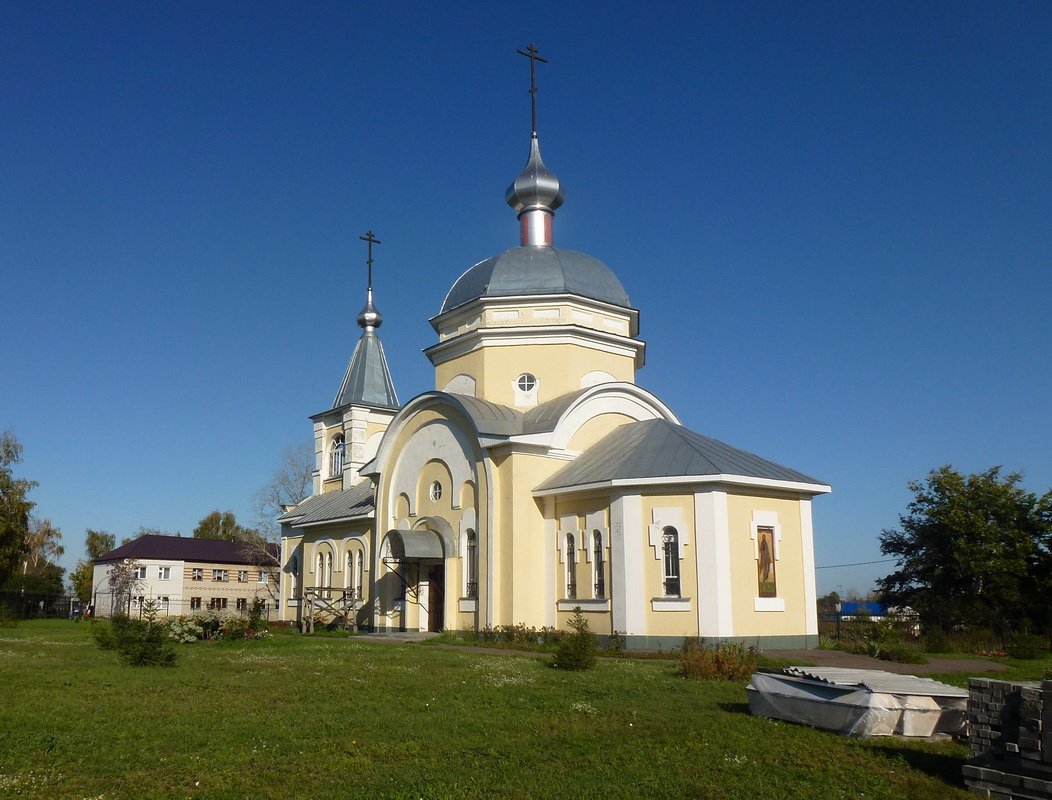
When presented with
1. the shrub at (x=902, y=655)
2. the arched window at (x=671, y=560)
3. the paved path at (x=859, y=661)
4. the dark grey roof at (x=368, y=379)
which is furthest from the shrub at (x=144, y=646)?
the dark grey roof at (x=368, y=379)

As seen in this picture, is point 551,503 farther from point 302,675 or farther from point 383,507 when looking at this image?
point 302,675

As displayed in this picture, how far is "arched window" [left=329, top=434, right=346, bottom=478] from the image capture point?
120ft

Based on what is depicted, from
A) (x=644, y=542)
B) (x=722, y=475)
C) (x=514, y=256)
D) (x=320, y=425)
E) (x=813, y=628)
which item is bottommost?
(x=813, y=628)

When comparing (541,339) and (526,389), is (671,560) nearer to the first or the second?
(526,389)

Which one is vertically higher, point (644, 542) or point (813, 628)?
point (644, 542)

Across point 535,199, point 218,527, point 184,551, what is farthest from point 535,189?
point 218,527

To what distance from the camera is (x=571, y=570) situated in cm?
2142

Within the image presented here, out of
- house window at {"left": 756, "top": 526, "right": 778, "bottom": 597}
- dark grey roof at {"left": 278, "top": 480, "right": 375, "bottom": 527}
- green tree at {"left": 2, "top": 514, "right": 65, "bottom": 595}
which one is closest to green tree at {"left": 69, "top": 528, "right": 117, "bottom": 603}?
green tree at {"left": 2, "top": 514, "right": 65, "bottom": 595}

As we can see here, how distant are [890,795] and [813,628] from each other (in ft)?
47.8

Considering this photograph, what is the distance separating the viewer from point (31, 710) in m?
9.56

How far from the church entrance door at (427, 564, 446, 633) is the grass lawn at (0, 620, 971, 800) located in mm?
11518

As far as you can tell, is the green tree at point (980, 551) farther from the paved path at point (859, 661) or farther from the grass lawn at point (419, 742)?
the grass lawn at point (419, 742)

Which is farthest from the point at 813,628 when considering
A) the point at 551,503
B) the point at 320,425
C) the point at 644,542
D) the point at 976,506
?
the point at 320,425

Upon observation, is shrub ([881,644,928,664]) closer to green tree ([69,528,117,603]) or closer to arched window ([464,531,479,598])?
arched window ([464,531,479,598])
